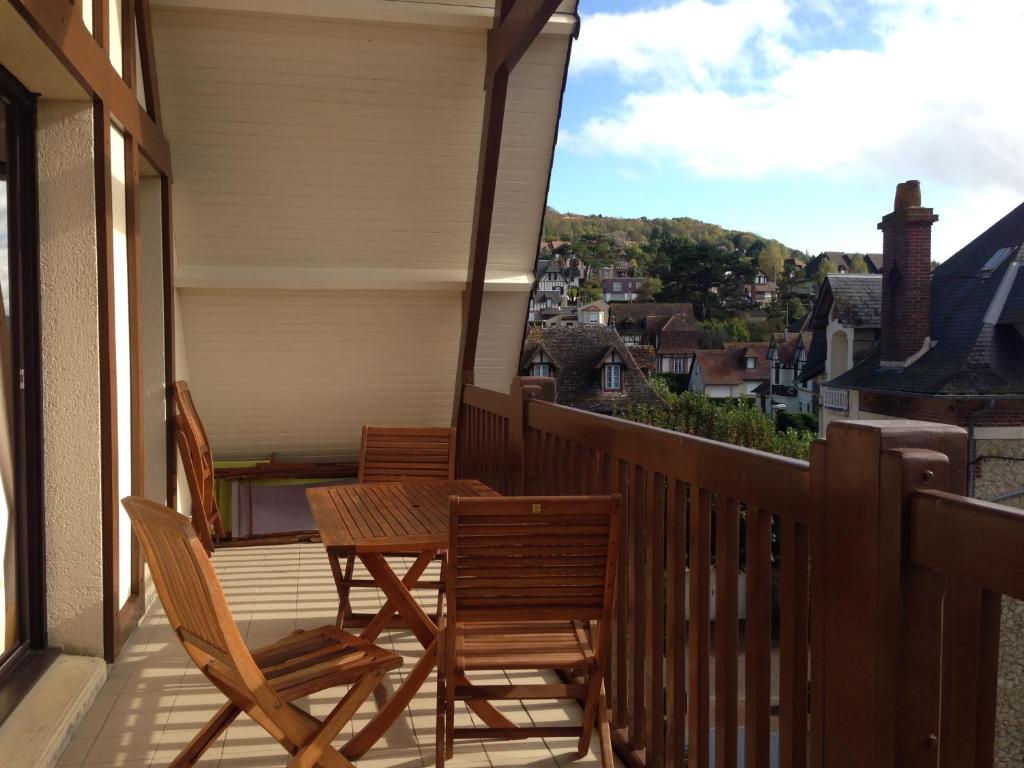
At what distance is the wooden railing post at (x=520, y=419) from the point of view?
4215 millimetres

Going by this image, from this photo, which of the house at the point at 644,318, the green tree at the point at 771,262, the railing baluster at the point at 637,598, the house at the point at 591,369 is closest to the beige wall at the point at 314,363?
the railing baluster at the point at 637,598

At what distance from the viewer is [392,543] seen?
112 inches

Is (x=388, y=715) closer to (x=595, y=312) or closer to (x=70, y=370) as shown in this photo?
(x=70, y=370)

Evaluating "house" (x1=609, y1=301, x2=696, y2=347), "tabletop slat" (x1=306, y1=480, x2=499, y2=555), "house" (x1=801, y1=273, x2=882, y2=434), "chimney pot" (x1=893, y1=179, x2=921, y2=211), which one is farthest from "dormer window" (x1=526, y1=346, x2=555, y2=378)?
"tabletop slat" (x1=306, y1=480, x2=499, y2=555)

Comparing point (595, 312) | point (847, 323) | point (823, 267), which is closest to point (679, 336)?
point (595, 312)

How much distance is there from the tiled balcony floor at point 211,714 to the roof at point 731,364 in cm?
4655

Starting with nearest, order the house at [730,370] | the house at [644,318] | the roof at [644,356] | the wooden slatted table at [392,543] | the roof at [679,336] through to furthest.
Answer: the wooden slatted table at [392,543], the roof at [644,356], the house at [730,370], the roof at [679,336], the house at [644,318]

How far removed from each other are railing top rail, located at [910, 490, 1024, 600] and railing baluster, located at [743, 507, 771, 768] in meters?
0.51

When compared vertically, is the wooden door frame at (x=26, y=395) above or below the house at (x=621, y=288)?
below

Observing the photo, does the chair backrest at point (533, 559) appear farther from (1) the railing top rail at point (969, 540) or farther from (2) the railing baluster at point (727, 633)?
(1) the railing top rail at point (969, 540)

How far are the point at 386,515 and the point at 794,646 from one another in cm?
185

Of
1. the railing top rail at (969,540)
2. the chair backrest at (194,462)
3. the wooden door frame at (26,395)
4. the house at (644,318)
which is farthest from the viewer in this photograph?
the house at (644,318)

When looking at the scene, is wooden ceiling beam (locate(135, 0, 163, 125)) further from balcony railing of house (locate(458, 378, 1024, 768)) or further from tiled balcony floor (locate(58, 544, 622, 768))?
balcony railing of house (locate(458, 378, 1024, 768))


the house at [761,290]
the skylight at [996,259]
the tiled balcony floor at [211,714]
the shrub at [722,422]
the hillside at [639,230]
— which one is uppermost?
the hillside at [639,230]
